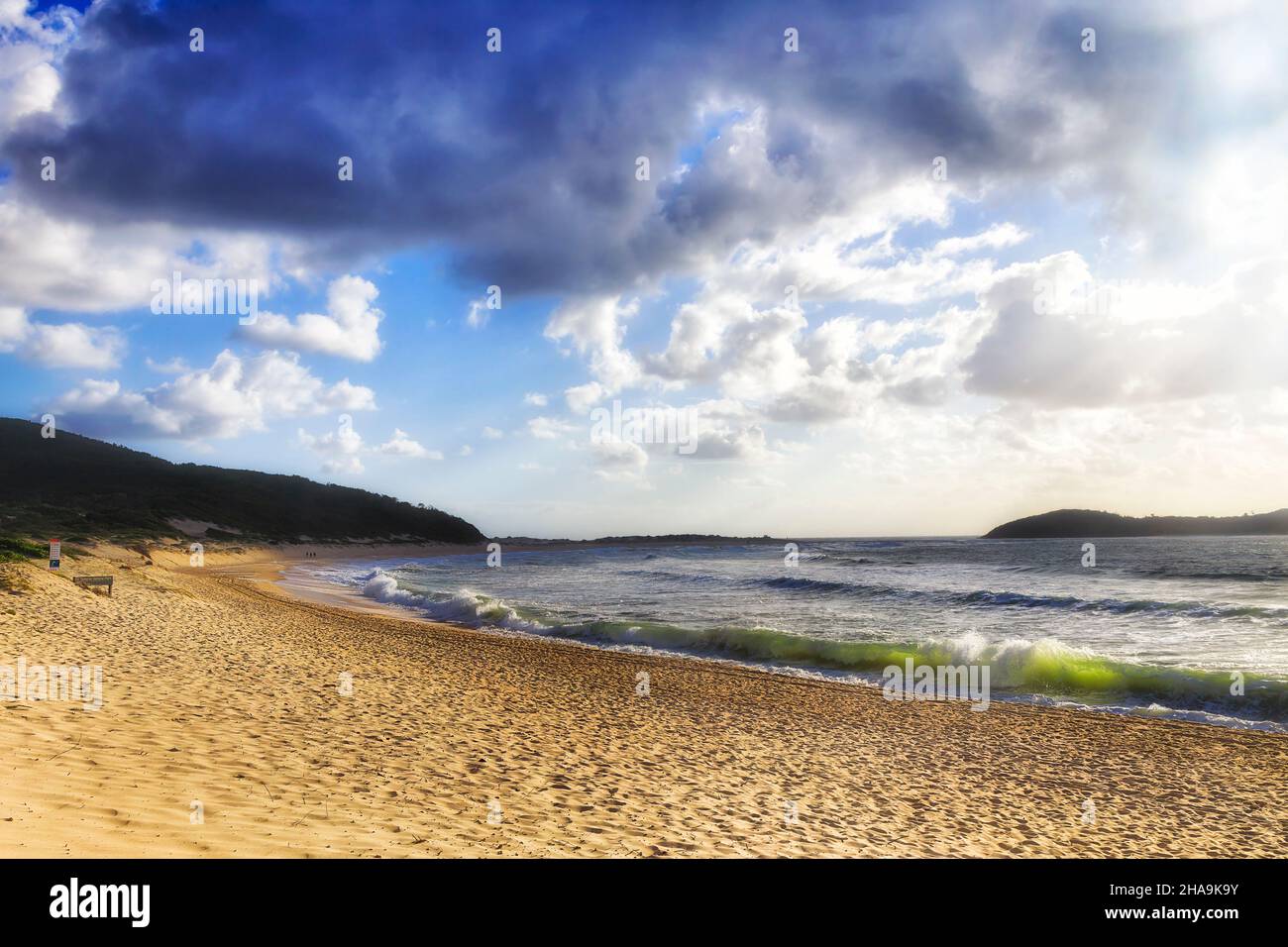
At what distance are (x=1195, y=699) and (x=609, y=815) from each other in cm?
1500

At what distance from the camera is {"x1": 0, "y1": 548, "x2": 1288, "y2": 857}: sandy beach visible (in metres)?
5.86

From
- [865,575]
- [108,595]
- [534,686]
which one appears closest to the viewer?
[534,686]

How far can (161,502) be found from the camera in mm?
77938

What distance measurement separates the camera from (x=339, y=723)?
368 inches

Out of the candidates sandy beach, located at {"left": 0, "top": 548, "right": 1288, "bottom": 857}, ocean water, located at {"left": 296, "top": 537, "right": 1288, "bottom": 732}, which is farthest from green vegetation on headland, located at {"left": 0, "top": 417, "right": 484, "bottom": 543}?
sandy beach, located at {"left": 0, "top": 548, "right": 1288, "bottom": 857}

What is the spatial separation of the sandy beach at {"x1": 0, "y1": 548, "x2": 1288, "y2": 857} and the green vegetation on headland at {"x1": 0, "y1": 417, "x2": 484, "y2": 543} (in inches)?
1717

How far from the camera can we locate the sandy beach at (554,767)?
231 inches

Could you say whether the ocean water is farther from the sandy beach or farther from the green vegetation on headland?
the green vegetation on headland
